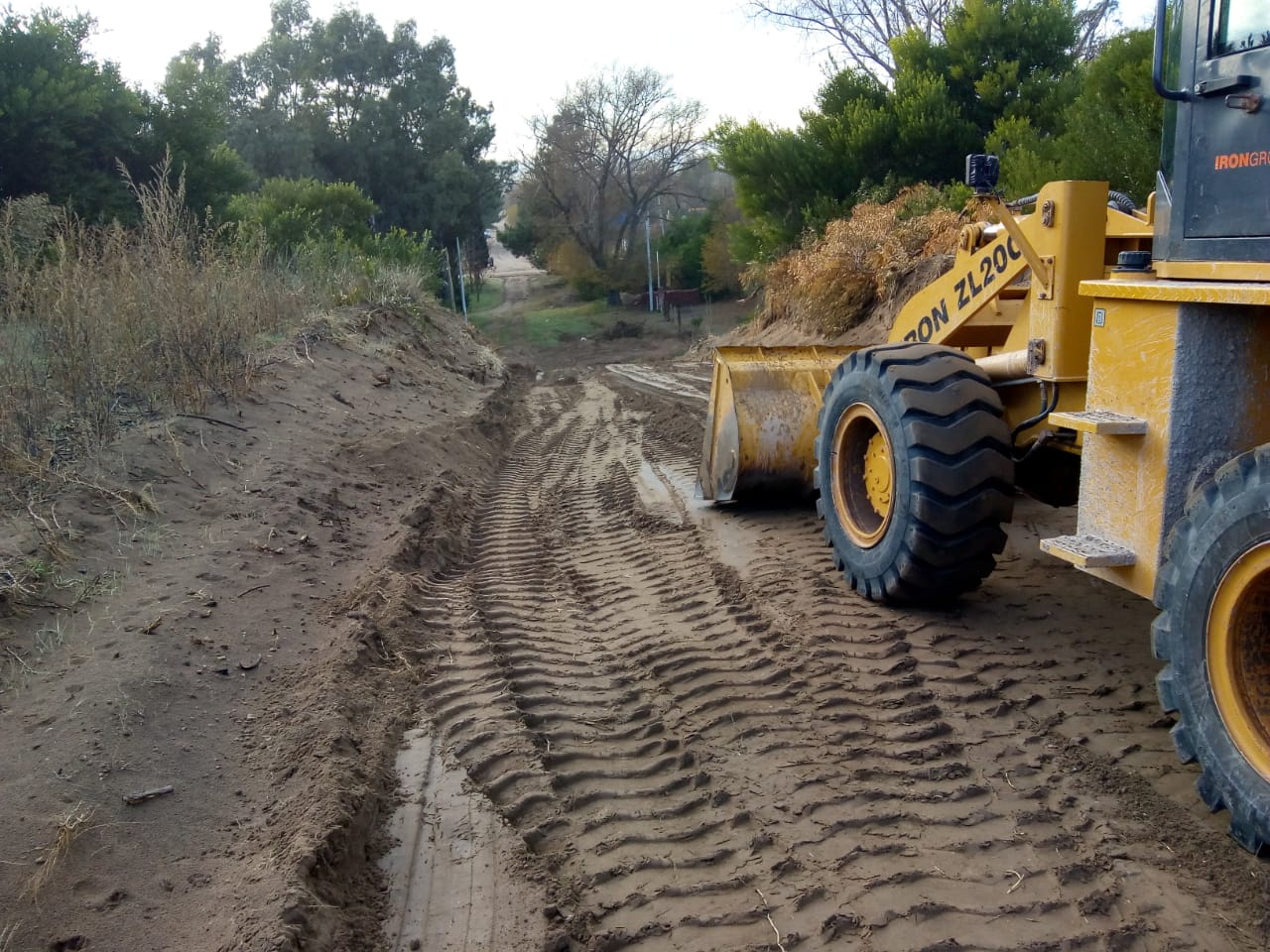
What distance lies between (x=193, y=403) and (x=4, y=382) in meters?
1.51

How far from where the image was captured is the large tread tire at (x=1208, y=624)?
2.88m

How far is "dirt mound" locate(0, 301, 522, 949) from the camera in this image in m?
2.97

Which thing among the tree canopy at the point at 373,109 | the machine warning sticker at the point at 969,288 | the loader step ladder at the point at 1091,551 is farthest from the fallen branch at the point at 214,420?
the tree canopy at the point at 373,109

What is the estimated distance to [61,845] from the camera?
9.91 ft

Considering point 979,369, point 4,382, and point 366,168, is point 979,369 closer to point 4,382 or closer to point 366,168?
point 4,382

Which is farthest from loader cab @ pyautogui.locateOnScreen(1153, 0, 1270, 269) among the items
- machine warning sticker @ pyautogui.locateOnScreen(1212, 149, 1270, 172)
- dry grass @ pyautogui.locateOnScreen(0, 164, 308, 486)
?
dry grass @ pyautogui.locateOnScreen(0, 164, 308, 486)

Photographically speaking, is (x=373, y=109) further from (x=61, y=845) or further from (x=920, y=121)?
(x=61, y=845)

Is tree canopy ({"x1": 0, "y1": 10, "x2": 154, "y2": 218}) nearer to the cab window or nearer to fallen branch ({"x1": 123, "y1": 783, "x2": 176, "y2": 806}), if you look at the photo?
fallen branch ({"x1": 123, "y1": 783, "x2": 176, "y2": 806})

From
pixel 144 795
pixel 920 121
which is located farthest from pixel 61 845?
pixel 920 121

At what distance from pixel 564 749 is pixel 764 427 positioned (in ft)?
12.1

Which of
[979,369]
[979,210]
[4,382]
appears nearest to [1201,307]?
[979,369]

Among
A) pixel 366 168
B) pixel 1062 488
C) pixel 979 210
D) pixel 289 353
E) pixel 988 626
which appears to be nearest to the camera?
pixel 988 626

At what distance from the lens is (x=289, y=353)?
10.3 metres

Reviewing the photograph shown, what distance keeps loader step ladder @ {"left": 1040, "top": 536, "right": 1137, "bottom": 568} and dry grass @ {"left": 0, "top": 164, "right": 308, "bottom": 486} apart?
5190mm
